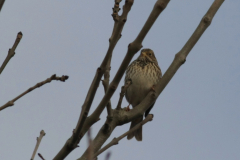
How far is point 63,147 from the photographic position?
336cm

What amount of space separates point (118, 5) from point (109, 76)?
74 cm

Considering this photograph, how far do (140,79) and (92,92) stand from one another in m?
4.89

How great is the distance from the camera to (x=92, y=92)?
10.4 feet

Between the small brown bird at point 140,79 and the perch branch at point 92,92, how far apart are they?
15.0 ft

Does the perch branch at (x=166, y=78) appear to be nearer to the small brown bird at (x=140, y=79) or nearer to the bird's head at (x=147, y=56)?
the small brown bird at (x=140, y=79)

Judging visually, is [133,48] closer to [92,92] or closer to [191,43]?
[92,92]

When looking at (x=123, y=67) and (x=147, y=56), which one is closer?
(x=123, y=67)

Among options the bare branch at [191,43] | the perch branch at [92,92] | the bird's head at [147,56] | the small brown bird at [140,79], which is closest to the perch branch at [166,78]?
the bare branch at [191,43]

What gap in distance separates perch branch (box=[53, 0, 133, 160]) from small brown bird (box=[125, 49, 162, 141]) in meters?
4.56

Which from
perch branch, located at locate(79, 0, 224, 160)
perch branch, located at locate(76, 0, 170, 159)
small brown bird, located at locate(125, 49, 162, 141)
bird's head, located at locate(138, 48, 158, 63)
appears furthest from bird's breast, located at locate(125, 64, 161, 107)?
perch branch, located at locate(76, 0, 170, 159)

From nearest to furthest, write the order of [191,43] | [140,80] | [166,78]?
[191,43]
[166,78]
[140,80]

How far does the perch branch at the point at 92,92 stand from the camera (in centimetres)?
291

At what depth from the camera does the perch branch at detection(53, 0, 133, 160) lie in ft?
9.55

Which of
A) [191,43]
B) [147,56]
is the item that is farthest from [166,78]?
[147,56]
